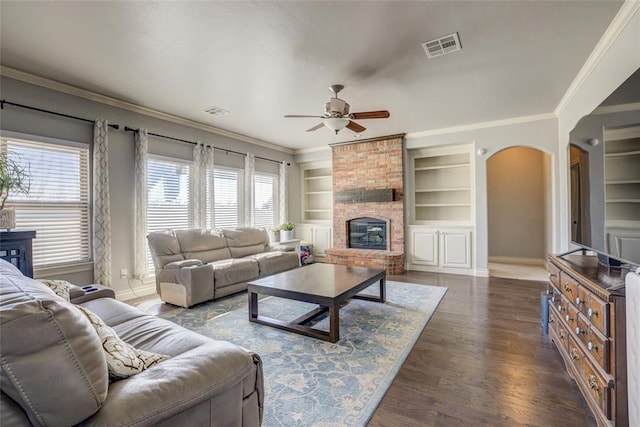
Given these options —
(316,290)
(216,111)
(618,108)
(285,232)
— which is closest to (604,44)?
(618,108)

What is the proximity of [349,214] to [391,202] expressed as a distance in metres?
0.96

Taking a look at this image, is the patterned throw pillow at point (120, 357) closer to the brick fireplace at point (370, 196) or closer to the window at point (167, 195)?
the window at point (167, 195)

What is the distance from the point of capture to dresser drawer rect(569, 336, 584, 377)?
1822mm

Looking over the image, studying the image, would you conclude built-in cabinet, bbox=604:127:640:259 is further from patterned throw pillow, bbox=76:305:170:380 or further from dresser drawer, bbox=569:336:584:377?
patterned throw pillow, bbox=76:305:170:380

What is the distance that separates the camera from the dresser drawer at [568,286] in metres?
1.99

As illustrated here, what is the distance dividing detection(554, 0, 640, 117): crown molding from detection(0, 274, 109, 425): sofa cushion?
3688 millimetres

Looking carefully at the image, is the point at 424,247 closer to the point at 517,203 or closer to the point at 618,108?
the point at 517,203

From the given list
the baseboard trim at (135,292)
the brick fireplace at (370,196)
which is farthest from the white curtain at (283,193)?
the baseboard trim at (135,292)

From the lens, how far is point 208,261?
4.56 metres

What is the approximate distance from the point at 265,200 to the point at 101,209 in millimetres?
3256

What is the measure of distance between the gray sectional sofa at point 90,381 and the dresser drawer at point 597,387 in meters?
1.69

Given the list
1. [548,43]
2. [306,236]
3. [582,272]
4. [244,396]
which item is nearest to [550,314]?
[582,272]

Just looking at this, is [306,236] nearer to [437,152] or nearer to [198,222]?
[198,222]

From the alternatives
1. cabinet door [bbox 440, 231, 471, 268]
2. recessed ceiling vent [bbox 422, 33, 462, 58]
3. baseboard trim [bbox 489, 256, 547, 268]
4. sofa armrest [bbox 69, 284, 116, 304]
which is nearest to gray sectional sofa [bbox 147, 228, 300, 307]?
sofa armrest [bbox 69, 284, 116, 304]
